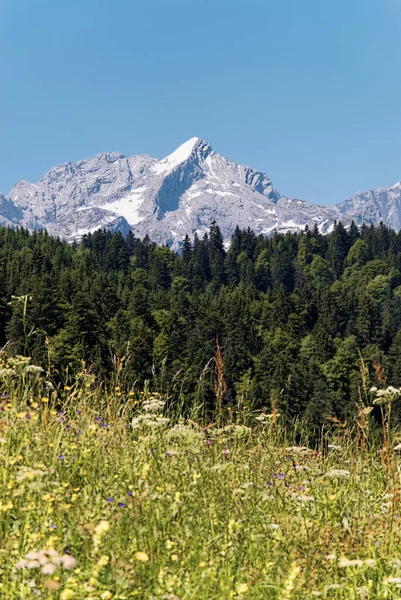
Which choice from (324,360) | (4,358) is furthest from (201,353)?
(4,358)

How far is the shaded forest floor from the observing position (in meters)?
3.28

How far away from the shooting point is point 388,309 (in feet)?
530

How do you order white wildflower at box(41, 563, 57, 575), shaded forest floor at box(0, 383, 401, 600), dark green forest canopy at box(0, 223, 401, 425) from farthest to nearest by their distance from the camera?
dark green forest canopy at box(0, 223, 401, 425) < shaded forest floor at box(0, 383, 401, 600) < white wildflower at box(41, 563, 57, 575)

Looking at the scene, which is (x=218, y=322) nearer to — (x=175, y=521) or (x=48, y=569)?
(x=175, y=521)

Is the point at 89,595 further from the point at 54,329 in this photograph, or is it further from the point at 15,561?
the point at 54,329

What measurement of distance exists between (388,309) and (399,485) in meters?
164

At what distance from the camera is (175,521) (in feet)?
13.5

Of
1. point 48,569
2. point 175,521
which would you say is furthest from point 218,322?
point 48,569

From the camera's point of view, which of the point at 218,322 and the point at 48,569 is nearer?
the point at 48,569

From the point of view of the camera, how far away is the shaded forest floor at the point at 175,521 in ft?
10.7

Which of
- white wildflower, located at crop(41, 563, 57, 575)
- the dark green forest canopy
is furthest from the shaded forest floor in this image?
the dark green forest canopy

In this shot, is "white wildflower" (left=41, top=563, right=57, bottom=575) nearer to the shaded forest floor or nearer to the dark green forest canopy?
the shaded forest floor

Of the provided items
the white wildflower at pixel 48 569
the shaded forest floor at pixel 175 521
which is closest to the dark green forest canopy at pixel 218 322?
the shaded forest floor at pixel 175 521

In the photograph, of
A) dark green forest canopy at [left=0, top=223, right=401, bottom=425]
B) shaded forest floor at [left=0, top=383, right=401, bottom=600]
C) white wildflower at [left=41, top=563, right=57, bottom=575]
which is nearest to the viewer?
white wildflower at [left=41, top=563, right=57, bottom=575]
